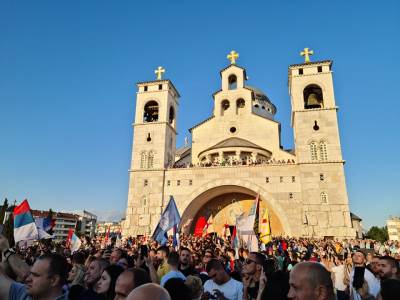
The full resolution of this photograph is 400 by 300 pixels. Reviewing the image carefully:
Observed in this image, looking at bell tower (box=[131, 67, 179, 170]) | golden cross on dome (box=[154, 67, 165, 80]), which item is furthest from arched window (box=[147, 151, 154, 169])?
golden cross on dome (box=[154, 67, 165, 80])

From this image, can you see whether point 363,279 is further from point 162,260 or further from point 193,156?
point 193,156

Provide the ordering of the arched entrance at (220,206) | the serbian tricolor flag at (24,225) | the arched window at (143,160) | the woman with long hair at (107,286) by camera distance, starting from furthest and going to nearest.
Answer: the arched window at (143,160), the arched entrance at (220,206), the serbian tricolor flag at (24,225), the woman with long hair at (107,286)

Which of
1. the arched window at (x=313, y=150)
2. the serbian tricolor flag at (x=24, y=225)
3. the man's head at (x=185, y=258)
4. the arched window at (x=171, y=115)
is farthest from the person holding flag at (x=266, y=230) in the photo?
the arched window at (x=171, y=115)

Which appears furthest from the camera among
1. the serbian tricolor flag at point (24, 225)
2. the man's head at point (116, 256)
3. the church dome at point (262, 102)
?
the church dome at point (262, 102)

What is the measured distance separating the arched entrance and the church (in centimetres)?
11

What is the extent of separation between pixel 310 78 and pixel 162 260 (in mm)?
29271

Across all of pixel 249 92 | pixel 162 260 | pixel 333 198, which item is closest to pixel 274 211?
pixel 333 198

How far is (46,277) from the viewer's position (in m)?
3.18

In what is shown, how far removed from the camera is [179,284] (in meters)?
3.23

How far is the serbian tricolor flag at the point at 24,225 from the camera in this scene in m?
10.3

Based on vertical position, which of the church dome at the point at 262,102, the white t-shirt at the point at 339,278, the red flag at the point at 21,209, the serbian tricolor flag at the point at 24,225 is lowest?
the white t-shirt at the point at 339,278

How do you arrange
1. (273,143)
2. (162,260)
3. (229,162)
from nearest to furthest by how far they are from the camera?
(162,260) < (229,162) < (273,143)

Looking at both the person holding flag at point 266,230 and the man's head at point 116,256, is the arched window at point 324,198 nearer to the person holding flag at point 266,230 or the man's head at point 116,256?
the person holding flag at point 266,230

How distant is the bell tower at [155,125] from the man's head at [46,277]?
28775mm
